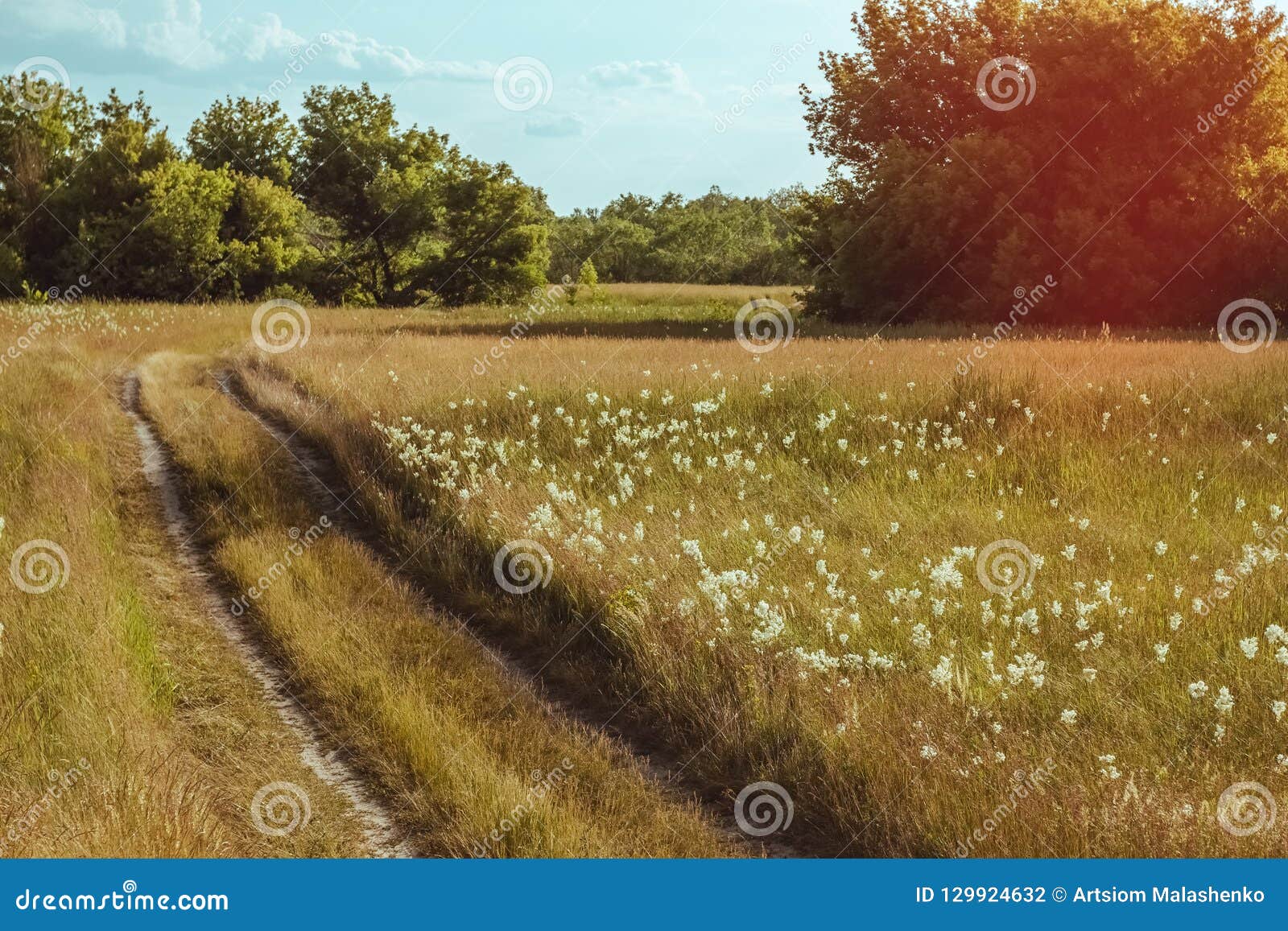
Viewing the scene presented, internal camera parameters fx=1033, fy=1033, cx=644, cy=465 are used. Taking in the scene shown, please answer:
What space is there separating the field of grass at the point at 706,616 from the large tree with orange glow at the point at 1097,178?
13.6 meters

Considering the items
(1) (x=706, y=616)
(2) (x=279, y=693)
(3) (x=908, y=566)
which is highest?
(3) (x=908, y=566)

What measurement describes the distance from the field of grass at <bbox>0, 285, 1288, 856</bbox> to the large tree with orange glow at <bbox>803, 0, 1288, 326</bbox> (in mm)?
13640

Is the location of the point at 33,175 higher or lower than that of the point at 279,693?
higher

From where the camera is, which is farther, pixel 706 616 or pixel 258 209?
pixel 258 209

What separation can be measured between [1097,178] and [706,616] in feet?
78.4

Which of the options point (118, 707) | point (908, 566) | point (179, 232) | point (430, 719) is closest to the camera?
point (118, 707)

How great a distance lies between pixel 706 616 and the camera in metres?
6.35

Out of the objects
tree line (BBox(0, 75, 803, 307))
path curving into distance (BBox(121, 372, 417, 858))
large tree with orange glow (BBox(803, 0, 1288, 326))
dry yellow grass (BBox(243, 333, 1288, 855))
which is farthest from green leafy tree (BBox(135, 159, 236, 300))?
path curving into distance (BBox(121, 372, 417, 858))

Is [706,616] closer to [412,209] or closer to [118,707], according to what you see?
[118,707]

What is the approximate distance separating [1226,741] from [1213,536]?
3184 mm

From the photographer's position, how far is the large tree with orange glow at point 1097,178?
81.8ft

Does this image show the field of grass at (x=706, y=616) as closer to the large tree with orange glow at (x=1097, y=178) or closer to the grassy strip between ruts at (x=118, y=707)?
the grassy strip between ruts at (x=118, y=707)

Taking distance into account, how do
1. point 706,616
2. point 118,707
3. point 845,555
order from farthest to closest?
1. point 845,555
2. point 706,616
3. point 118,707

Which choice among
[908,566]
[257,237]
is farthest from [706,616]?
[257,237]
